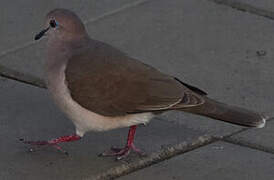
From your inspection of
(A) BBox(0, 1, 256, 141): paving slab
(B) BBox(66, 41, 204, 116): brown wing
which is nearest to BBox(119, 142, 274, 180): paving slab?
(A) BBox(0, 1, 256, 141): paving slab

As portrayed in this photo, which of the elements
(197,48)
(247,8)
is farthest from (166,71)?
(247,8)

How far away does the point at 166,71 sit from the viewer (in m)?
7.82

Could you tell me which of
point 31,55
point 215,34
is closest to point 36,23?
point 31,55

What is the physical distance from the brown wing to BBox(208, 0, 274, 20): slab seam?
8.67ft

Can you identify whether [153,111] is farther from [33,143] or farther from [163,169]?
[33,143]

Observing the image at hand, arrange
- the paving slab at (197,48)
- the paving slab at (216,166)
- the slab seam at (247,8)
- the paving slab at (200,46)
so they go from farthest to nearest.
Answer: the slab seam at (247,8), the paving slab at (200,46), the paving slab at (197,48), the paving slab at (216,166)

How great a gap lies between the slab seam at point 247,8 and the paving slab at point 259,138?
2048mm

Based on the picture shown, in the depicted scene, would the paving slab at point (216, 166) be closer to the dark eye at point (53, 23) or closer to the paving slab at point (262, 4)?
the dark eye at point (53, 23)

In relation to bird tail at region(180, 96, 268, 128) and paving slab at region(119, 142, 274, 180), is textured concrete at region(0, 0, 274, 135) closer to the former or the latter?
paving slab at region(119, 142, 274, 180)

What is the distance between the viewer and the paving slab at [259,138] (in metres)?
6.75

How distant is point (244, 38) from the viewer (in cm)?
849

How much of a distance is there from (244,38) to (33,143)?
2672 millimetres

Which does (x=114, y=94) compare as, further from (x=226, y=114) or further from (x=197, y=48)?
(x=197, y=48)

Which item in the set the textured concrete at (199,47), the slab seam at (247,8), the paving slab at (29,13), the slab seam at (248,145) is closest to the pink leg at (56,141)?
the textured concrete at (199,47)
